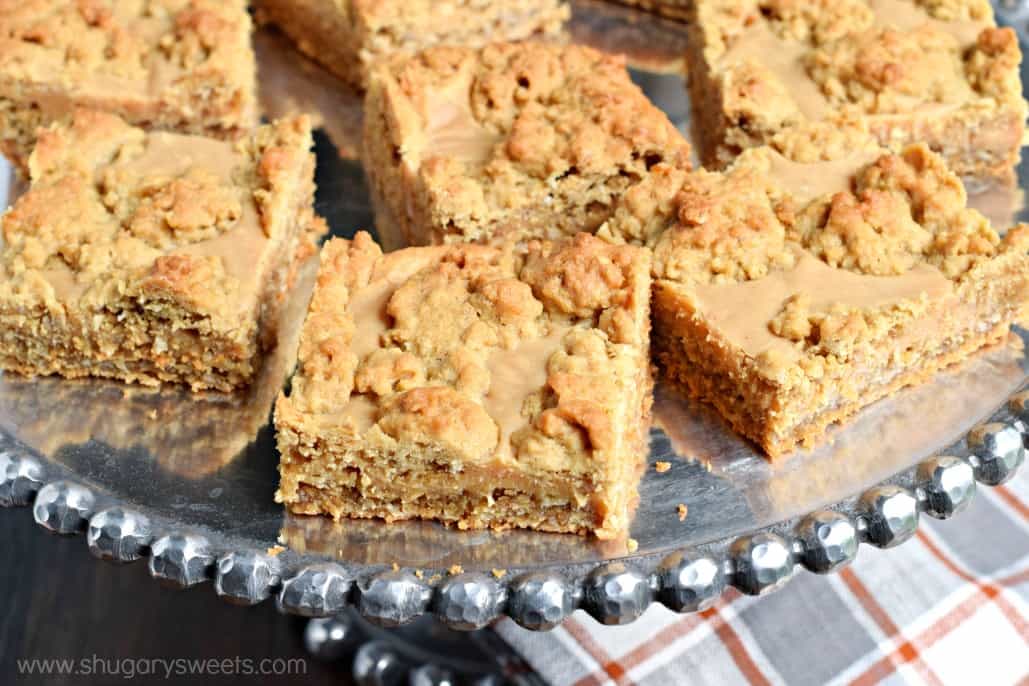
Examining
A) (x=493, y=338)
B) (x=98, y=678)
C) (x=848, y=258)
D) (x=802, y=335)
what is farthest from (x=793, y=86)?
(x=98, y=678)

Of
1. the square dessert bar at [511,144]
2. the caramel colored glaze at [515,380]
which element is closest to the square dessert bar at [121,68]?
the square dessert bar at [511,144]

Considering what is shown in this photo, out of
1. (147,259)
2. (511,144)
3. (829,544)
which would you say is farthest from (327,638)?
(829,544)

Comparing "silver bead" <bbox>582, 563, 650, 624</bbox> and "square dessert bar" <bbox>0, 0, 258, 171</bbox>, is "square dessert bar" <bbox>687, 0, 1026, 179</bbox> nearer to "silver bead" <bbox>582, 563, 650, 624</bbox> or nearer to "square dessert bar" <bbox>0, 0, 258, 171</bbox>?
"square dessert bar" <bbox>0, 0, 258, 171</bbox>

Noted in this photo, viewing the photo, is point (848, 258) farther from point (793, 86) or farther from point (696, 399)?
point (793, 86)

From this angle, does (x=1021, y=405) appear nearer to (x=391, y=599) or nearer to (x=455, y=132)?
(x=391, y=599)

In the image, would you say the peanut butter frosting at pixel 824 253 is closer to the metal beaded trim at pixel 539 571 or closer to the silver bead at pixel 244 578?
the metal beaded trim at pixel 539 571

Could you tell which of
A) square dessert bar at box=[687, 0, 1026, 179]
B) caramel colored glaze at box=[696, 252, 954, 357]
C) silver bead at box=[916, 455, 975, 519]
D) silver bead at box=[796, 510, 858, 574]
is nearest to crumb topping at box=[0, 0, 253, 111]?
square dessert bar at box=[687, 0, 1026, 179]
